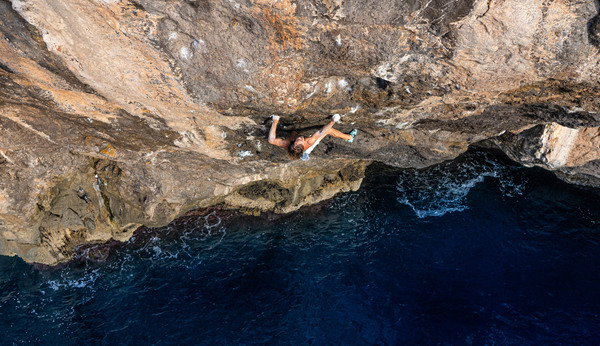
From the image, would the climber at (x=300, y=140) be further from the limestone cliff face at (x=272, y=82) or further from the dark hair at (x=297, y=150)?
the limestone cliff face at (x=272, y=82)

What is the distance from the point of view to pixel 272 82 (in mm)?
5949

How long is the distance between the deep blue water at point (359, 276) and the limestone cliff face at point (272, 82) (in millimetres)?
3410

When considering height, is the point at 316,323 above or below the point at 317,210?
below

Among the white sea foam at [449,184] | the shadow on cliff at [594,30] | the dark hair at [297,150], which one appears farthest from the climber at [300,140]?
the white sea foam at [449,184]

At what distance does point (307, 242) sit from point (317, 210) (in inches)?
72.4

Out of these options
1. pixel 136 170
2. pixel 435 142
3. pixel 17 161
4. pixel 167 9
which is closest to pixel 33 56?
pixel 167 9

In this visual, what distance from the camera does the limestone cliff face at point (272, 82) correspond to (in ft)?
16.0

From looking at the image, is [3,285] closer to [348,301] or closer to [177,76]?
[177,76]

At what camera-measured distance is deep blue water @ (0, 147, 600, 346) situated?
10688 millimetres

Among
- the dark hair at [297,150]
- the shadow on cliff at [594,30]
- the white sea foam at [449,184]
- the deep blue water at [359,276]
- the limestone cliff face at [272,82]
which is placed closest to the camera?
the shadow on cliff at [594,30]

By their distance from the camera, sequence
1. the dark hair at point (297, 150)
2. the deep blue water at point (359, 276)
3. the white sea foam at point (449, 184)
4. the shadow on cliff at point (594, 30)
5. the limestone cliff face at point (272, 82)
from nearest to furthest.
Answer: the shadow on cliff at point (594, 30) → the limestone cliff face at point (272, 82) → the dark hair at point (297, 150) → the deep blue water at point (359, 276) → the white sea foam at point (449, 184)

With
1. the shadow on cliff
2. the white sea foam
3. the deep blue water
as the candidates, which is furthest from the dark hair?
the white sea foam

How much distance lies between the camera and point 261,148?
9141 millimetres

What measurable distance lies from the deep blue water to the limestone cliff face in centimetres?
341
